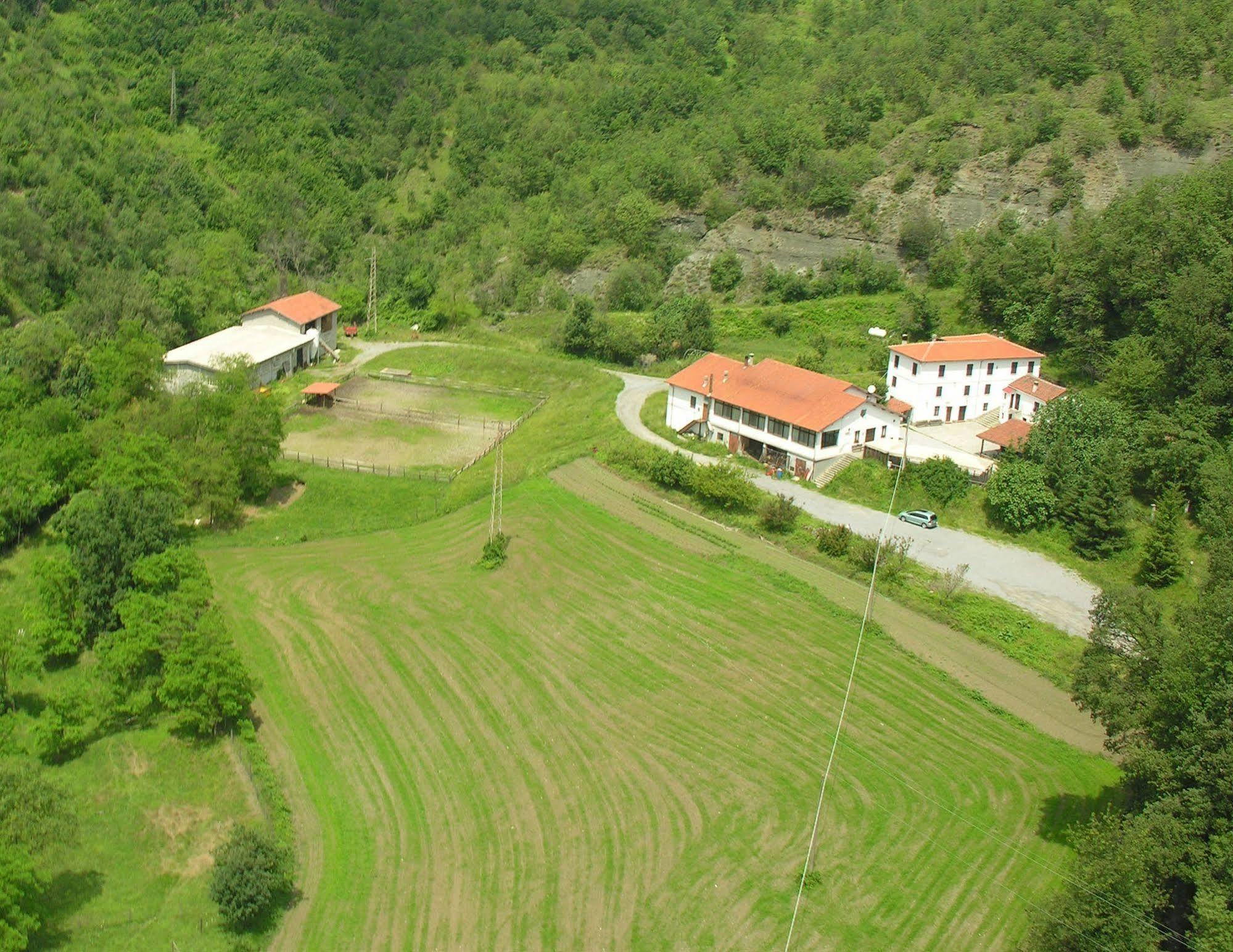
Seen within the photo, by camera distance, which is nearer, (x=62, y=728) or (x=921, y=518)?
(x=62, y=728)

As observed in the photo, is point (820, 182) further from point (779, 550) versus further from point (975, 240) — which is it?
point (779, 550)

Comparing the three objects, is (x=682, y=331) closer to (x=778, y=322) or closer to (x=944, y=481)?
(x=778, y=322)

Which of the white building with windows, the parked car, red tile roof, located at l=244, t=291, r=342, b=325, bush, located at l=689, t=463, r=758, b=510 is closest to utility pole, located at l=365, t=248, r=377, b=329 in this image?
red tile roof, located at l=244, t=291, r=342, b=325

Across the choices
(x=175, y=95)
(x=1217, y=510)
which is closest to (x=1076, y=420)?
(x=1217, y=510)

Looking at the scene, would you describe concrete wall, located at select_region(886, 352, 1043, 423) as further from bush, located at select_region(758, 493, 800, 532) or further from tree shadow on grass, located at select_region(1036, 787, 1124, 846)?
tree shadow on grass, located at select_region(1036, 787, 1124, 846)

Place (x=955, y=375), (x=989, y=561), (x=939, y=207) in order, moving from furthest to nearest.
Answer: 1. (x=939, y=207)
2. (x=955, y=375)
3. (x=989, y=561)

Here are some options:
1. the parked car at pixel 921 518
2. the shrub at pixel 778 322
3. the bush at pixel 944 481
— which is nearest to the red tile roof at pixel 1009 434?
the bush at pixel 944 481

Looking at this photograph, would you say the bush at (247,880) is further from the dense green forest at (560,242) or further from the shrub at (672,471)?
the shrub at (672,471)

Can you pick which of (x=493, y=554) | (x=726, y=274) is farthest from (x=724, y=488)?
(x=726, y=274)
